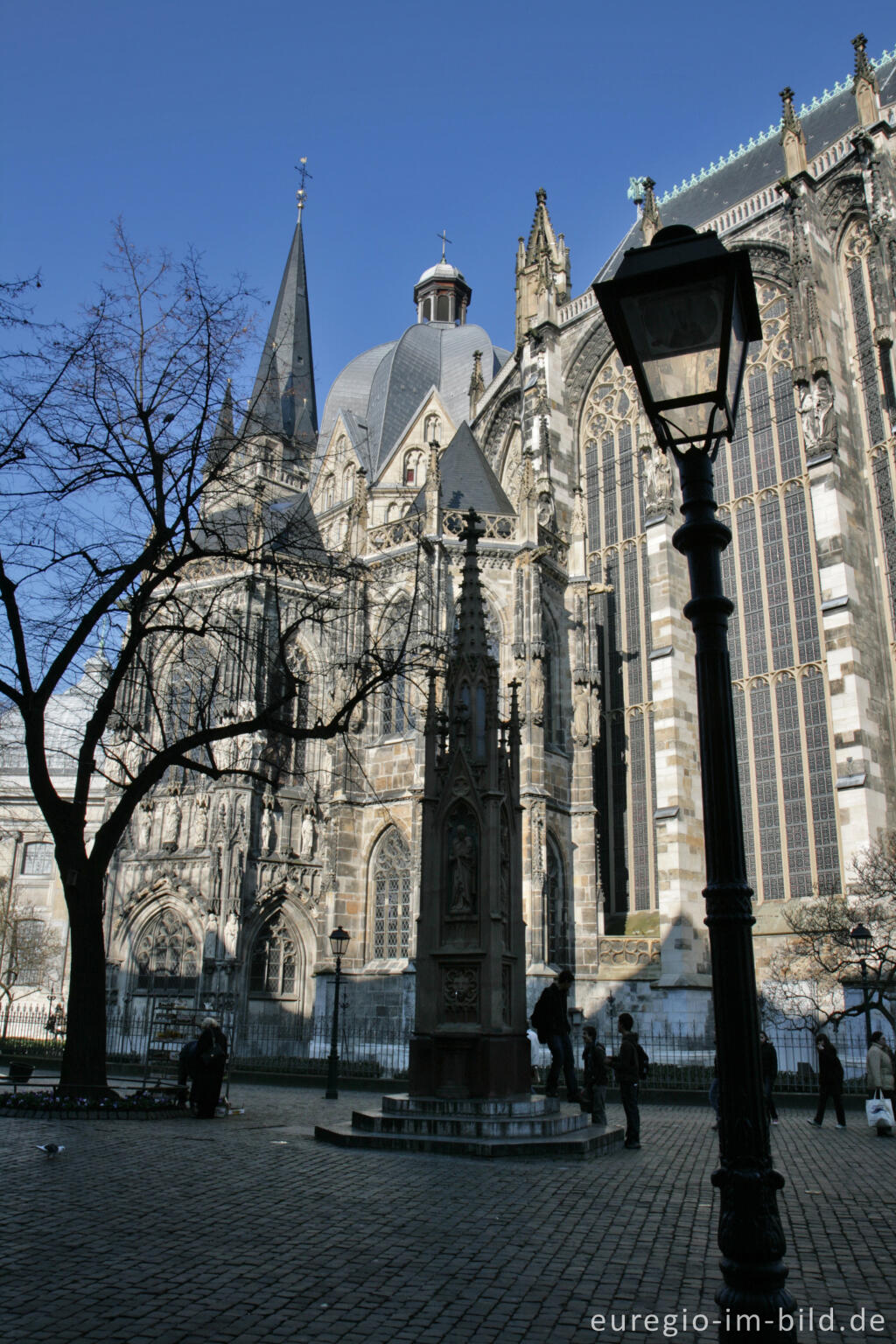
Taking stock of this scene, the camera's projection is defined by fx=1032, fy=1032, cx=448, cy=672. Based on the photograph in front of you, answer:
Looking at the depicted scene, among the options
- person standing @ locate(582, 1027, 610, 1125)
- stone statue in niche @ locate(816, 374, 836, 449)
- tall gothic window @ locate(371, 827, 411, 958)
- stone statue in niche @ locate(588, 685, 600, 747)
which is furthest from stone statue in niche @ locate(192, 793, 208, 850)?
stone statue in niche @ locate(816, 374, 836, 449)

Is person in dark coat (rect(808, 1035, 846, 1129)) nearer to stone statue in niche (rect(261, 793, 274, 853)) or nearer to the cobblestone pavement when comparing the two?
the cobblestone pavement

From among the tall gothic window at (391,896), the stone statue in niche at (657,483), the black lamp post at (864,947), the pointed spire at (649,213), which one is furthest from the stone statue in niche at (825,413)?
the tall gothic window at (391,896)

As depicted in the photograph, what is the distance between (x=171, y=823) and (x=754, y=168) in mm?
27790

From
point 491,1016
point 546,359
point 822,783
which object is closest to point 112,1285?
point 491,1016

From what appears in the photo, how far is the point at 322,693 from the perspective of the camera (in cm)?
2795

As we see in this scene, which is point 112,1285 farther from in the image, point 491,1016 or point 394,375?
point 394,375

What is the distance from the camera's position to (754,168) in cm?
3400

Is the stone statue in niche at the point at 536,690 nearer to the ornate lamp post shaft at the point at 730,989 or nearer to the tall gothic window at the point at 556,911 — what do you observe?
the tall gothic window at the point at 556,911

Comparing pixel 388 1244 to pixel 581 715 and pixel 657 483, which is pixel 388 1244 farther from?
pixel 657 483

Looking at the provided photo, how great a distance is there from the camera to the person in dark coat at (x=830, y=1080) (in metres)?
13.3

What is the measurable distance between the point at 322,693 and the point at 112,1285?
23.3m

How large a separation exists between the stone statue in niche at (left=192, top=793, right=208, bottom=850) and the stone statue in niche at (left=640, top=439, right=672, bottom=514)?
13642mm

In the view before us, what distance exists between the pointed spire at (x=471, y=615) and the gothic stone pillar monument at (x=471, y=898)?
0.04ft

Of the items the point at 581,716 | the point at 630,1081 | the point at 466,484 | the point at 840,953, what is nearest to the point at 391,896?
the point at 581,716
